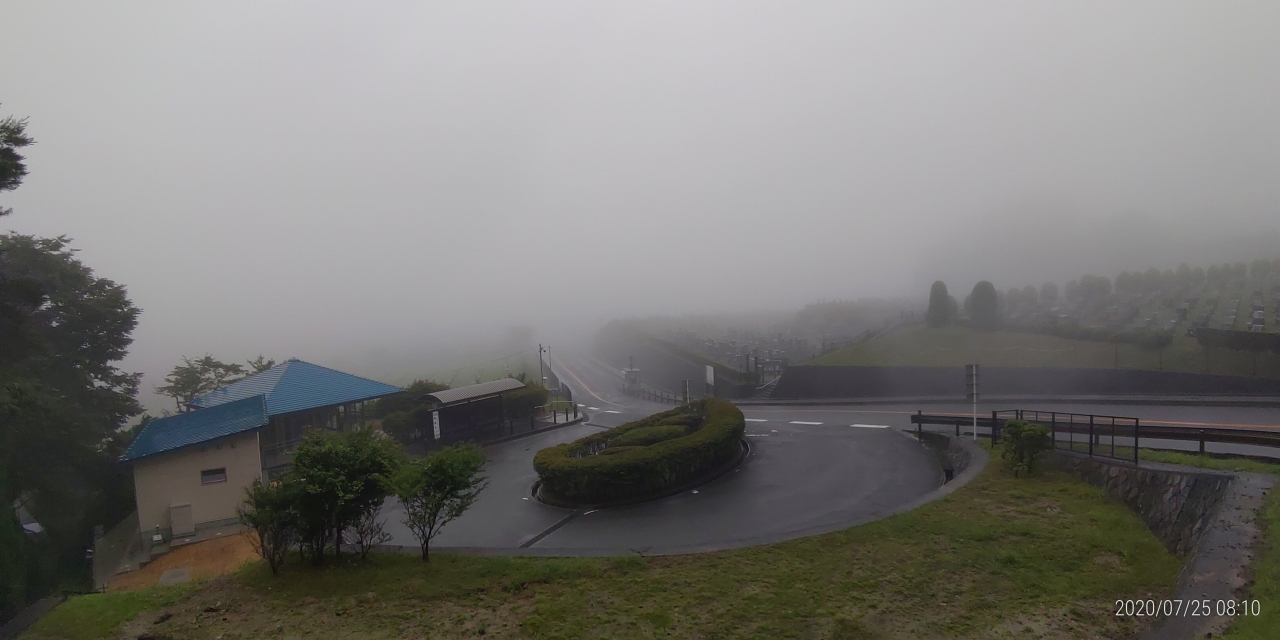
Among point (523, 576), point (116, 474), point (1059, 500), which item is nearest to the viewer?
point (523, 576)

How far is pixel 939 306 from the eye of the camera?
116 ft

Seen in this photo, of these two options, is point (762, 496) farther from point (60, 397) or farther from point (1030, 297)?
point (1030, 297)

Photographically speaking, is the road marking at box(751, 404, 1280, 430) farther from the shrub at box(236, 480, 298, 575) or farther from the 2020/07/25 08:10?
the shrub at box(236, 480, 298, 575)

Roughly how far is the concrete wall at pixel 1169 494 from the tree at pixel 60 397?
62.1 ft

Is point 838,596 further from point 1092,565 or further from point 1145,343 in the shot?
point 1145,343

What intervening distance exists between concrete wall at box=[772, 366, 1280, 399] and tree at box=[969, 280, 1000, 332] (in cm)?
791

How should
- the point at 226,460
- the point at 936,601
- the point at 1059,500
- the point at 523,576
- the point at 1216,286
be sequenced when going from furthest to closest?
the point at 1216,286 < the point at 226,460 < the point at 1059,500 < the point at 523,576 < the point at 936,601

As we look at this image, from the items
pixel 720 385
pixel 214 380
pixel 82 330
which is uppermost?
pixel 82 330

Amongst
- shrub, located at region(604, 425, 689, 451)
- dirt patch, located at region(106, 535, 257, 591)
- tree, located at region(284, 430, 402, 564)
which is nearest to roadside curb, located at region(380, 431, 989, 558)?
tree, located at region(284, 430, 402, 564)

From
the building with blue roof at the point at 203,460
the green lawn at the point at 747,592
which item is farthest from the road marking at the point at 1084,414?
the building with blue roof at the point at 203,460

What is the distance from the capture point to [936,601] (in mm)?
5895

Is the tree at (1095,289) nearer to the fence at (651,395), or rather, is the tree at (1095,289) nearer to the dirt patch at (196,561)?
the fence at (651,395)

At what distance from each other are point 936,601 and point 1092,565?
2319mm

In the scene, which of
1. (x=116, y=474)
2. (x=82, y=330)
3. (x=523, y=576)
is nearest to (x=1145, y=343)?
(x=523, y=576)
